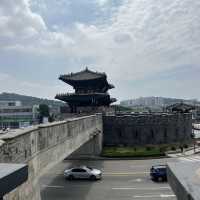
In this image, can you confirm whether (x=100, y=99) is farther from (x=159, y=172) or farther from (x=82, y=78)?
(x=159, y=172)

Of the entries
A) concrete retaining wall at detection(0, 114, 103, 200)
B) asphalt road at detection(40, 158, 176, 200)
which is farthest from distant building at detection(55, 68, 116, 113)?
concrete retaining wall at detection(0, 114, 103, 200)

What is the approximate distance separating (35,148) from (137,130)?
141 ft

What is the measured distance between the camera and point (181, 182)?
21.9 ft

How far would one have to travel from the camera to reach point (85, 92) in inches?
2406

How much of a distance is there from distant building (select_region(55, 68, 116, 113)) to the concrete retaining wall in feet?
108

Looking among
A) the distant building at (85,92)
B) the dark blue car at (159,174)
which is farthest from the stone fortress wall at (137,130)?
the dark blue car at (159,174)

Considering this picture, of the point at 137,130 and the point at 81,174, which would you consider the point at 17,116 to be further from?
the point at 81,174

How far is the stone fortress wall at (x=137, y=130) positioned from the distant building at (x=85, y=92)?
4344mm

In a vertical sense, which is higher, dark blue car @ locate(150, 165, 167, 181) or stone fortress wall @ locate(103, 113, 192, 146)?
stone fortress wall @ locate(103, 113, 192, 146)

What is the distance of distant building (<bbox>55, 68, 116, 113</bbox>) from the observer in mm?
59156

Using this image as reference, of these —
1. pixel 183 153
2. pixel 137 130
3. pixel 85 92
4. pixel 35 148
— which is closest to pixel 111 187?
pixel 35 148

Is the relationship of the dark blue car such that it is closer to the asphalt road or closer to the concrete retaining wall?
the asphalt road

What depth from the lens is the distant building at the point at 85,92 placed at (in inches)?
2329

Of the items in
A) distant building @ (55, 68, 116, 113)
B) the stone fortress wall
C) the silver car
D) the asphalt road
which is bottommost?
the asphalt road
